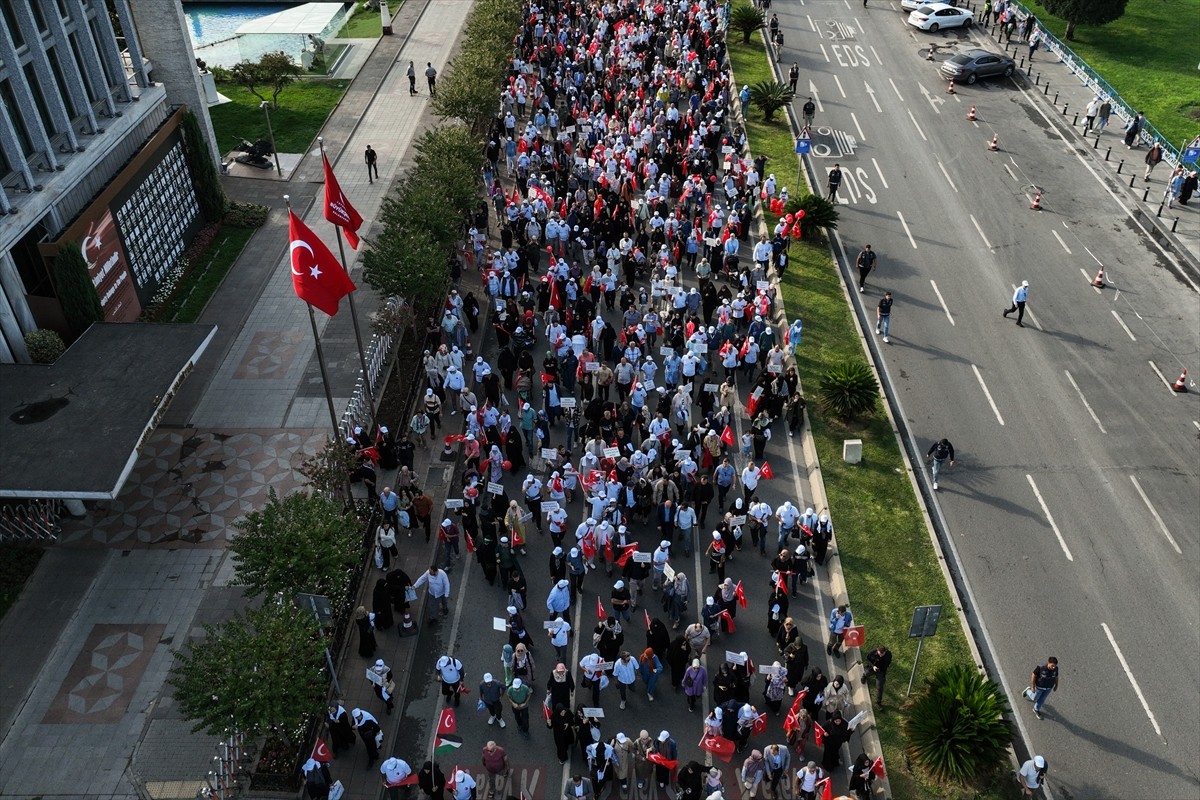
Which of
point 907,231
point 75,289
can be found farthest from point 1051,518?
point 75,289

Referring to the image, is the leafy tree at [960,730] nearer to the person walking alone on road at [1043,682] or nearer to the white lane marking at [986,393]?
the person walking alone on road at [1043,682]

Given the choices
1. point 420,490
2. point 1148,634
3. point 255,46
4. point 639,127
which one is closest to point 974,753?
point 1148,634

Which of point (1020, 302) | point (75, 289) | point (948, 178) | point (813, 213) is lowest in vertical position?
point (948, 178)

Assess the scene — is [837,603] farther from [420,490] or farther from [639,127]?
[639,127]

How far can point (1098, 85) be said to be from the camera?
48.3 m

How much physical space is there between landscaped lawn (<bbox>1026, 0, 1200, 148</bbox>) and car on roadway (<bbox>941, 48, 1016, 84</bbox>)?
4546 millimetres

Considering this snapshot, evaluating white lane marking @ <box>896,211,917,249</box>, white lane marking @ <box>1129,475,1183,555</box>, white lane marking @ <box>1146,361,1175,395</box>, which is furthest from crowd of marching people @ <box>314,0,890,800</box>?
white lane marking @ <box>1146,361,1175,395</box>

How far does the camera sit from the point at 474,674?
68.7 ft

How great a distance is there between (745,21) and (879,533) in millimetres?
37460

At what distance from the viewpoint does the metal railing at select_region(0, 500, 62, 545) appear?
929 inches

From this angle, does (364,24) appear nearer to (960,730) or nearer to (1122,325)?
(1122,325)

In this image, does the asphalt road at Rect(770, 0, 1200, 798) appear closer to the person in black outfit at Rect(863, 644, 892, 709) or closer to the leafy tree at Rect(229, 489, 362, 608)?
the person in black outfit at Rect(863, 644, 892, 709)

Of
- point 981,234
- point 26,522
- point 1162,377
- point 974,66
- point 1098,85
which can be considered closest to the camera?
point 26,522

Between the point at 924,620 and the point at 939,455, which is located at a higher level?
the point at 924,620
